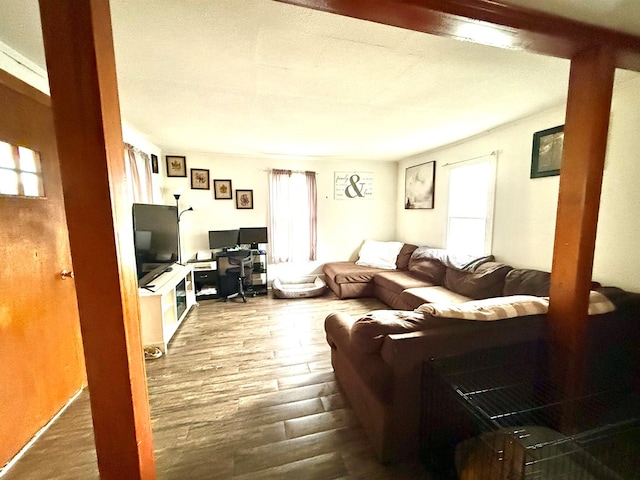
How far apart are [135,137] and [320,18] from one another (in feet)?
9.47

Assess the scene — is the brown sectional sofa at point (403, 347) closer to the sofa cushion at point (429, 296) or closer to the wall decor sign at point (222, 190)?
the sofa cushion at point (429, 296)

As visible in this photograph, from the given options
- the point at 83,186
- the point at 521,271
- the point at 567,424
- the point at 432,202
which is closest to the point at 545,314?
the point at 567,424

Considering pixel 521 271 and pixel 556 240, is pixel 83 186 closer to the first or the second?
pixel 556 240

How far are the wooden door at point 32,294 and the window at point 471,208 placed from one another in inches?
160

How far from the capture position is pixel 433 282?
3.55 m

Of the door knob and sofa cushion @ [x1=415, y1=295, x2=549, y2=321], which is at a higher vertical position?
the door knob

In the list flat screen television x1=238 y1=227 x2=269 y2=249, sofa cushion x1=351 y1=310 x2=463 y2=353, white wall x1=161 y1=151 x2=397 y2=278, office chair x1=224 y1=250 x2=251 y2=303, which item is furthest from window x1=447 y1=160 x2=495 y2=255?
office chair x1=224 y1=250 x2=251 y2=303

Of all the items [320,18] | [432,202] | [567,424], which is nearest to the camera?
[320,18]

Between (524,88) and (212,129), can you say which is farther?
(212,129)

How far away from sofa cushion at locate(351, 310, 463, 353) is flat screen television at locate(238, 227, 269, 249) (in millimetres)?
3204

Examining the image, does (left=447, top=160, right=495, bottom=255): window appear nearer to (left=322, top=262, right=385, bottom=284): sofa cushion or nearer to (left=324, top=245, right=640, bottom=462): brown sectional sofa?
(left=322, top=262, right=385, bottom=284): sofa cushion

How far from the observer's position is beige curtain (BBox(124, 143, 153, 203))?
291cm

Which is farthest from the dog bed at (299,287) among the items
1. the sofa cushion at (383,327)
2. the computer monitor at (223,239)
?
the sofa cushion at (383,327)

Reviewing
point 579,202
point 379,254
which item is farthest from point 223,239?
point 579,202
